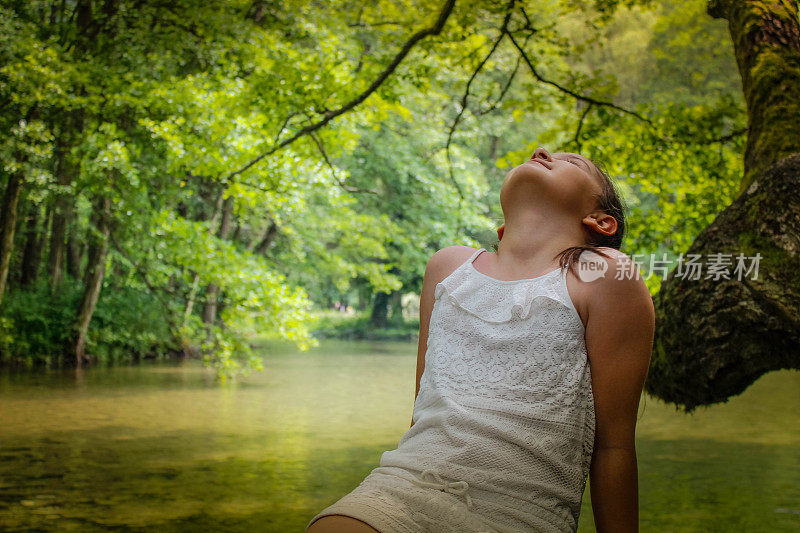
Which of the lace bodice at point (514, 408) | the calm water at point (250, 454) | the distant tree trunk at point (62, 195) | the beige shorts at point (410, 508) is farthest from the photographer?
the distant tree trunk at point (62, 195)

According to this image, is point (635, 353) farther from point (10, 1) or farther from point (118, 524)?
point (10, 1)

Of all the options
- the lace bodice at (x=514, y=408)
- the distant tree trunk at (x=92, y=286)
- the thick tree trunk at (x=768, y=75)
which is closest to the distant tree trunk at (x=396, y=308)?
the distant tree trunk at (x=92, y=286)

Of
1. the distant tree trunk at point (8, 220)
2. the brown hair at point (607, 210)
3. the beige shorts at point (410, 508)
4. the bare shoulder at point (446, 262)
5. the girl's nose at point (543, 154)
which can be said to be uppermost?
the distant tree trunk at point (8, 220)

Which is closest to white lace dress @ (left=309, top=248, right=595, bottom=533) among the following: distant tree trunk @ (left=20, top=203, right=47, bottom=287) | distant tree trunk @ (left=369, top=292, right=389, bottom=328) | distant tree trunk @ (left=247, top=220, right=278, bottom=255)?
distant tree trunk @ (left=20, top=203, right=47, bottom=287)

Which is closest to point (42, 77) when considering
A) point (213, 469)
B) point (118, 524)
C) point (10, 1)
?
point (10, 1)

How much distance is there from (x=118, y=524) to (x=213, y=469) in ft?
6.15

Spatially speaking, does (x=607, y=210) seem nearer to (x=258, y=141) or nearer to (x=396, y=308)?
(x=258, y=141)

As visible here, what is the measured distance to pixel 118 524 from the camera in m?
5.25

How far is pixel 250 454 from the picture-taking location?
7848 mm

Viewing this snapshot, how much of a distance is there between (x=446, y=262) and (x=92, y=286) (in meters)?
14.8

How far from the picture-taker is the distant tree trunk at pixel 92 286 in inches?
538

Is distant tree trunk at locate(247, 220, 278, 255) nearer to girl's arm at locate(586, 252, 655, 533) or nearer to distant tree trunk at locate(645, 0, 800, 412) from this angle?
distant tree trunk at locate(645, 0, 800, 412)

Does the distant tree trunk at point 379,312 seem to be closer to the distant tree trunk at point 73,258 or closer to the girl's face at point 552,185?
the distant tree trunk at point 73,258

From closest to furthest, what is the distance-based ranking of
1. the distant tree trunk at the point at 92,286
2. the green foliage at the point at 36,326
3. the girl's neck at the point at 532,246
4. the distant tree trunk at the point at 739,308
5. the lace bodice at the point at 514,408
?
the lace bodice at the point at 514,408 < the girl's neck at the point at 532,246 < the distant tree trunk at the point at 739,308 < the distant tree trunk at the point at 92,286 < the green foliage at the point at 36,326
